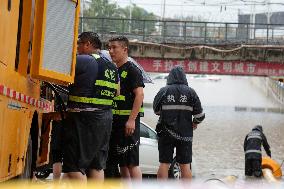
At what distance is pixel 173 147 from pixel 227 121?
37518mm

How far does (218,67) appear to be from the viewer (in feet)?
142

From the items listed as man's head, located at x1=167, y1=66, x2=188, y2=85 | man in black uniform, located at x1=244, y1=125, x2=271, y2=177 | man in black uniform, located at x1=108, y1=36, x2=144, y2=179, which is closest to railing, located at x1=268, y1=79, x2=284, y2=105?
man in black uniform, located at x1=244, y1=125, x2=271, y2=177

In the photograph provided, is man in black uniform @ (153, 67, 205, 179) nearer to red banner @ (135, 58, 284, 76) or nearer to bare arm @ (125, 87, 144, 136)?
bare arm @ (125, 87, 144, 136)

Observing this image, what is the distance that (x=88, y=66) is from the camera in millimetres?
7004

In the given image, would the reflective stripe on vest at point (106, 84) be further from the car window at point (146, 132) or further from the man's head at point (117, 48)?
the car window at point (146, 132)

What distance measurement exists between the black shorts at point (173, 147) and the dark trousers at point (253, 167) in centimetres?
385

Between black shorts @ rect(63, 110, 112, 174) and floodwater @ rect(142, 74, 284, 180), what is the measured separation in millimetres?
7246

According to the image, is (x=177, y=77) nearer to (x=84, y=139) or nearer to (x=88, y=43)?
(x=88, y=43)

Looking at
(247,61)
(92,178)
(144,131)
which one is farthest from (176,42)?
(92,178)

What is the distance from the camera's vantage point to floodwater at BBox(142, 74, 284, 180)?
1873 cm

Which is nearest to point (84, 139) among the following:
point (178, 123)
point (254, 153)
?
point (178, 123)

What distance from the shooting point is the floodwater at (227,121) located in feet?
61.5

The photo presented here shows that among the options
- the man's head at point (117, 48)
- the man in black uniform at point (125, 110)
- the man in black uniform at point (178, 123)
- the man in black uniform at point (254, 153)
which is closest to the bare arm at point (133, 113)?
the man in black uniform at point (125, 110)

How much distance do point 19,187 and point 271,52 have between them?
122 ft
